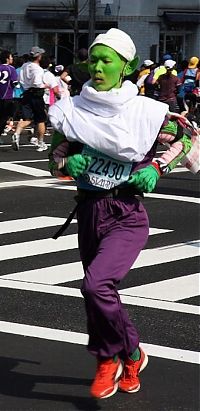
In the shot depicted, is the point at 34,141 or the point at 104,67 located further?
the point at 34,141

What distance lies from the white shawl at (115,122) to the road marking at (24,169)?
31.6 feet

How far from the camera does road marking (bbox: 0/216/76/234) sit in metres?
10.1

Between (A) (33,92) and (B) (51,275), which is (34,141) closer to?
(A) (33,92)

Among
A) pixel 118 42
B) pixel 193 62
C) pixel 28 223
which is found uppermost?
pixel 118 42

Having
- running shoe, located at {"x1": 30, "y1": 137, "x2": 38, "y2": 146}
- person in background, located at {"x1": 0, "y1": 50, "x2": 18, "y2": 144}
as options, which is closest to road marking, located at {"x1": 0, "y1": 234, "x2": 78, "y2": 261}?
person in background, located at {"x1": 0, "y1": 50, "x2": 18, "y2": 144}

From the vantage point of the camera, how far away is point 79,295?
732 centimetres

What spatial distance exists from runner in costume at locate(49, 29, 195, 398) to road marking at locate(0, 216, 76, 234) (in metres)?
5.18

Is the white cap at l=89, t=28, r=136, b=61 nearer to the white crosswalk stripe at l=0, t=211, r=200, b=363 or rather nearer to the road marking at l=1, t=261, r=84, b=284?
the white crosswalk stripe at l=0, t=211, r=200, b=363

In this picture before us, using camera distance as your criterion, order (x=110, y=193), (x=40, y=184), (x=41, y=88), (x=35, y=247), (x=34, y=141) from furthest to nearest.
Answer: (x=34, y=141), (x=41, y=88), (x=40, y=184), (x=35, y=247), (x=110, y=193)

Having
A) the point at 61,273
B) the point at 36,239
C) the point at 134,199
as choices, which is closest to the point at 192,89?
the point at 36,239

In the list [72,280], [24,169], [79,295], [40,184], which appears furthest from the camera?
[24,169]

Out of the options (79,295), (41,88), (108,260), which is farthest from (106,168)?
(41,88)

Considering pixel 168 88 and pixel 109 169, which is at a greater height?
pixel 109 169

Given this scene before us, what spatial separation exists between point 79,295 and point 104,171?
2649mm
